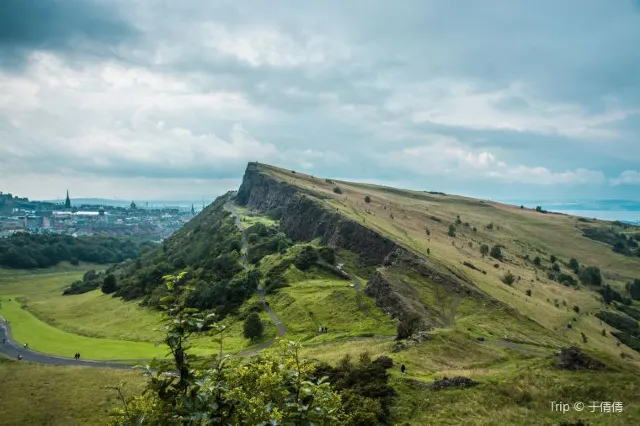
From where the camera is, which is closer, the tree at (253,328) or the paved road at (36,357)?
the paved road at (36,357)

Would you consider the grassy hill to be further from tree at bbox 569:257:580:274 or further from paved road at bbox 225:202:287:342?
tree at bbox 569:257:580:274

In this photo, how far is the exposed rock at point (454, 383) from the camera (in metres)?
37.8

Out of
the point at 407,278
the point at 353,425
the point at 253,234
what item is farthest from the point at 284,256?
the point at 353,425

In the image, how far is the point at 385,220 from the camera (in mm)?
138875

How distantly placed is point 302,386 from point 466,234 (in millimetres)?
162397

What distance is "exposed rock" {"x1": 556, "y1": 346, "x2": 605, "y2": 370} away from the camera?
1539 inches

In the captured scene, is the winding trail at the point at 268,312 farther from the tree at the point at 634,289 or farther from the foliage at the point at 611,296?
the tree at the point at 634,289

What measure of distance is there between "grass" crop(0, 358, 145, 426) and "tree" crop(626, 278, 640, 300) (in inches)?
5812

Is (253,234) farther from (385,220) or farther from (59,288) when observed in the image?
(59,288)

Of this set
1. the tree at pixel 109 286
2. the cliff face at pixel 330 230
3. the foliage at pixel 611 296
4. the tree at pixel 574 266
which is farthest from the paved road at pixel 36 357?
the tree at pixel 574 266

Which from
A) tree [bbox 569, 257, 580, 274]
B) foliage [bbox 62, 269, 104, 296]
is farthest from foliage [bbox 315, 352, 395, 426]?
tree [bbox 569, 257, 580, 274]

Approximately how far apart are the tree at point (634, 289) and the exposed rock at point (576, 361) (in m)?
124

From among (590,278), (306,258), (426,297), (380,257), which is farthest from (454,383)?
(590,278)

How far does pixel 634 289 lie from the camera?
465ft
